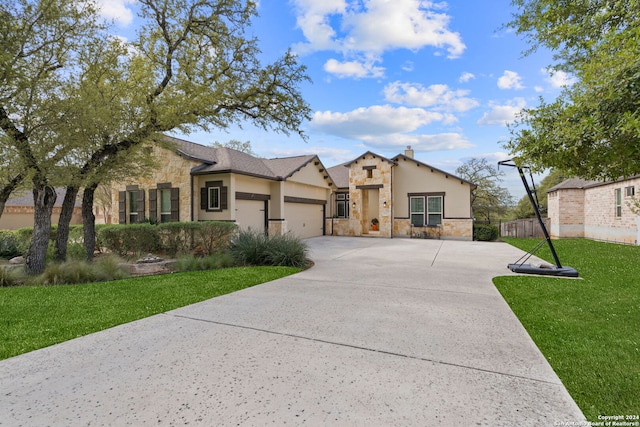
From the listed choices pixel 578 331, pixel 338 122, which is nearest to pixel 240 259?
pixel 578 331

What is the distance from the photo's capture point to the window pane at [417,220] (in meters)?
18.9

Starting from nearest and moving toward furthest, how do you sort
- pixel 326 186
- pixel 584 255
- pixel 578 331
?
1. pixel 578 331
2. pixel 584 255
3. pixel 326 186

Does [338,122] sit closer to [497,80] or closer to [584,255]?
[497,80]

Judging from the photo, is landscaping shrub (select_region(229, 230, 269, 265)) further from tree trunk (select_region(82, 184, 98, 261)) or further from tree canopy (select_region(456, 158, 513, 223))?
tree canopy (select_region(456, 158, 513, 223))

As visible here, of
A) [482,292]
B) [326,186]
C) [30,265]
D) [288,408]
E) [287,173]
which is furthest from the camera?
[326,186]

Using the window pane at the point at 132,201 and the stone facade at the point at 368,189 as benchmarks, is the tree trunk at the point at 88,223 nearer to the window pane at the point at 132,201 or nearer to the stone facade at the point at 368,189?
the window pane at the point at 132,201

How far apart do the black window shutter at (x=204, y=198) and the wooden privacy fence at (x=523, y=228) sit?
19766 mm

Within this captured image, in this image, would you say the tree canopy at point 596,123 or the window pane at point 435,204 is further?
the window pane at point 435,204

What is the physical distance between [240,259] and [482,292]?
6.65m

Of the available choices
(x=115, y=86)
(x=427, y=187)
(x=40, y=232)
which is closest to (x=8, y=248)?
(x=40, y=232)

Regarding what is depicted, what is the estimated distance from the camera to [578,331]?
3.83 metres

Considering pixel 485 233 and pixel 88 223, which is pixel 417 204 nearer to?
pixel 485 233

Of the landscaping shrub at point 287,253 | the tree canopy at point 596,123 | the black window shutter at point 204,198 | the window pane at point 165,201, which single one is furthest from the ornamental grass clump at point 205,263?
the tree canopy at point 596,123

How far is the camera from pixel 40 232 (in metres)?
8.18
